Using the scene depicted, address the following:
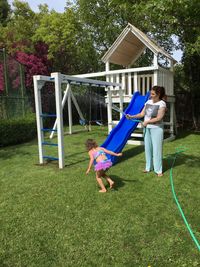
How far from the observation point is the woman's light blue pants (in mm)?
4992

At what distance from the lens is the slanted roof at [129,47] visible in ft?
28.2

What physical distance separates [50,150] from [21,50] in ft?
34.0

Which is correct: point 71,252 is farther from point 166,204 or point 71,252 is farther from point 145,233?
point 166,204

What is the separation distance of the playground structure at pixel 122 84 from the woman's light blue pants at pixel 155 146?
99 centimetres

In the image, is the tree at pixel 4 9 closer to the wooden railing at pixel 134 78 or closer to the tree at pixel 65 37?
the tree at pixel 65 37

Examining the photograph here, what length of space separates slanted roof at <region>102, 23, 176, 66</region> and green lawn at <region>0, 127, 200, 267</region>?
4617 millimetres

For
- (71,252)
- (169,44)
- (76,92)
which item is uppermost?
(169,44)

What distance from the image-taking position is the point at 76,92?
1544cm

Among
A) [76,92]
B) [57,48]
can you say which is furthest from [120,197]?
[57,48]

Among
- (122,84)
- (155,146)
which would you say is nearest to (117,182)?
(155,146)

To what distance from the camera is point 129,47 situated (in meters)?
10.1

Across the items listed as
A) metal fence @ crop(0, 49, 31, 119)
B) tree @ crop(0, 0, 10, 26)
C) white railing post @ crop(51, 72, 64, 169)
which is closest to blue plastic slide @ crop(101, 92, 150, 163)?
white railing post @ crop(51, 72, 64, 169)

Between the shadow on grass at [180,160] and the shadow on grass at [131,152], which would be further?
the shadow on grass at [131,152]

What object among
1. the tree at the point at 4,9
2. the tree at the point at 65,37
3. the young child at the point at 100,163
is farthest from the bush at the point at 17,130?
the tree at the point at 4,9
